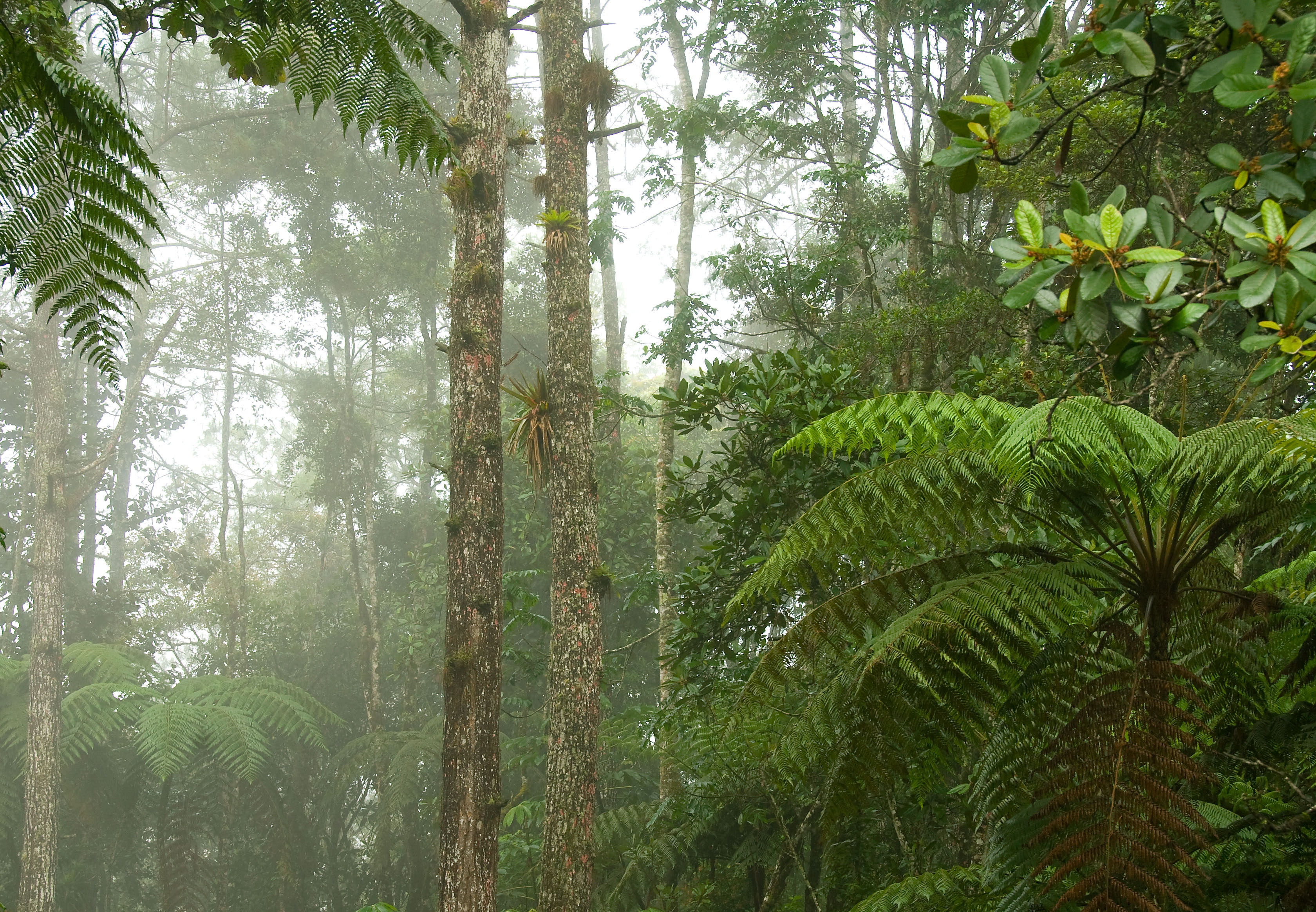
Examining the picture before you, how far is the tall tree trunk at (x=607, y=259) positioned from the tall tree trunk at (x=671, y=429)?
28.1 inches

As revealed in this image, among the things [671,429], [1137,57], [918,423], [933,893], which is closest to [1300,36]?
[1137,57]

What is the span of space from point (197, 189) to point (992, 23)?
52.6 feet

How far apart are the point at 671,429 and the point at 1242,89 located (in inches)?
260

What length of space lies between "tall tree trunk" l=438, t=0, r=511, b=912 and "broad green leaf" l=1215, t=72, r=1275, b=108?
4.33 metres

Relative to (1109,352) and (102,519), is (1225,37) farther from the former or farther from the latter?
(102,519)

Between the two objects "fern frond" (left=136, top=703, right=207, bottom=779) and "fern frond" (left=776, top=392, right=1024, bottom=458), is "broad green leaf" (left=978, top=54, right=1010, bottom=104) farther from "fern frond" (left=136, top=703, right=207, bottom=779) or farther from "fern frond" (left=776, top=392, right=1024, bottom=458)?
"fern frond" (left=136, top=703, right=207, bottom=779)

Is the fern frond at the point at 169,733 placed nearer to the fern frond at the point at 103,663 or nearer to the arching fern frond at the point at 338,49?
the fern frond at the point at 103,663

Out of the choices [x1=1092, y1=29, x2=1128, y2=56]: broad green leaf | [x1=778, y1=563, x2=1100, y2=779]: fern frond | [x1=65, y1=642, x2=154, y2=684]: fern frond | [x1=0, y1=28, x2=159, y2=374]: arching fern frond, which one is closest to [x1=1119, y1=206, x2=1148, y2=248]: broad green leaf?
[x1=1092, y1=29, x2=1128, y2=56]: broad green leaf

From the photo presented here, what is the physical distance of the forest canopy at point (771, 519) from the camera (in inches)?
69.1

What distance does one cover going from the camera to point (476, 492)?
17.3 ft

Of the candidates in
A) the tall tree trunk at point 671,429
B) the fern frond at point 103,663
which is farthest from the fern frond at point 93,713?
the tall tree trunk at point 671,429

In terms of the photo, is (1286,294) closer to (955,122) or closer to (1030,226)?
(1030,226)

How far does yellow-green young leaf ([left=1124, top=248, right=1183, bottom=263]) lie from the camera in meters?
1.13

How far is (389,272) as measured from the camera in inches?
638
